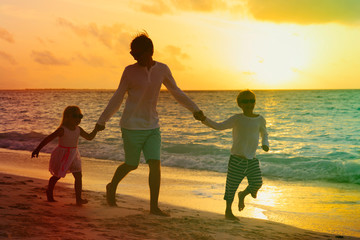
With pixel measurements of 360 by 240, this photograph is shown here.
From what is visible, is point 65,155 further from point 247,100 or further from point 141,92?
point 247,100

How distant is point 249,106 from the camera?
Answer: 5.74 m

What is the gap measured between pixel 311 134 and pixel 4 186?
19826 millimetres

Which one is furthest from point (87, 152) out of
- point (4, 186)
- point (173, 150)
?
point (4, 186)

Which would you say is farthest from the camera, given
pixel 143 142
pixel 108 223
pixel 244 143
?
pixel 244 143

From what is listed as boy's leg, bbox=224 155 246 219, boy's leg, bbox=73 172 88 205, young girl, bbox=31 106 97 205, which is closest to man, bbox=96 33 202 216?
young girl, bbox=31 106 97 205

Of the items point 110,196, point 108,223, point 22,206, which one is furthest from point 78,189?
point 108,223

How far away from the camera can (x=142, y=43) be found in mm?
5141

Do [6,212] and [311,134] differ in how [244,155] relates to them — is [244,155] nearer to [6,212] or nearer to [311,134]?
[6,212]

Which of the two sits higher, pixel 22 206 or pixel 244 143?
pixel 244 143

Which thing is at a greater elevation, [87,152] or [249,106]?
[249,106]

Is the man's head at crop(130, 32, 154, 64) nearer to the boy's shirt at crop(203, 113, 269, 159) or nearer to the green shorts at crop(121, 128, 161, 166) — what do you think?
the green shorts at crop(121, 128, 161, 166)

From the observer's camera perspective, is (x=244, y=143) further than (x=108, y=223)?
Yes

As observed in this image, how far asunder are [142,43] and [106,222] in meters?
2.13

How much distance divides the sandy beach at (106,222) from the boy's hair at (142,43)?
203 centimetres
